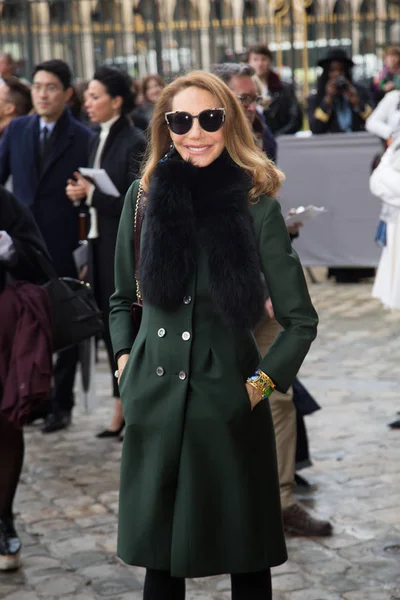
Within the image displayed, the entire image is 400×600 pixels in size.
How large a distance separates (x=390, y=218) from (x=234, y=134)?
11.0ft

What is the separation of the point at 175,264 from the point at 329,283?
9.70m

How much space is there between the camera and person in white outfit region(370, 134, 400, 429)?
6.58m

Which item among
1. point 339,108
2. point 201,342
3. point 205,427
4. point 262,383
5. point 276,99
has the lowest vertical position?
point 205,427

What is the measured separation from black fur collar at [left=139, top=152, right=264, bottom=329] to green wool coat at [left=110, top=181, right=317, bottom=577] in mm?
57

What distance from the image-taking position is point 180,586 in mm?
3678

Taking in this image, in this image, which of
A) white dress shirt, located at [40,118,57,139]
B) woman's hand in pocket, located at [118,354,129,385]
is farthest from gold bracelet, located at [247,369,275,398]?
white dress shirt, located at [40,118,57,139]

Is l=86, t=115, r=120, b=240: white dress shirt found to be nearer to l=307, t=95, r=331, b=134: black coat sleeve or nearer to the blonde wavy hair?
the blonde wavy hair

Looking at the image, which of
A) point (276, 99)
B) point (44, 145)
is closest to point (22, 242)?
point (44, 145)

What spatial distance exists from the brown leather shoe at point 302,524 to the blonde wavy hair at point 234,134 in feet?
7.43

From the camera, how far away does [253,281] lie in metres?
3.56

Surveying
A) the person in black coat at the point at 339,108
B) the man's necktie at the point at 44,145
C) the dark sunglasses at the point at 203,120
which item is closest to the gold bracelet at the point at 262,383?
the dark sunglasses at the point at 203,120

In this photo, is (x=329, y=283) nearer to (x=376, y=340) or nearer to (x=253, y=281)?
(x=376, y=340)

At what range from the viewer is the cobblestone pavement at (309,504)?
489 centimetres

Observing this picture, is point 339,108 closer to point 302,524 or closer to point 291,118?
point 291,118
